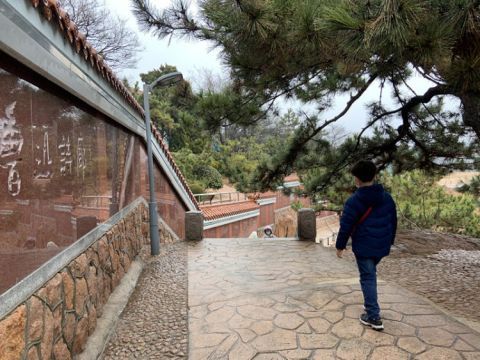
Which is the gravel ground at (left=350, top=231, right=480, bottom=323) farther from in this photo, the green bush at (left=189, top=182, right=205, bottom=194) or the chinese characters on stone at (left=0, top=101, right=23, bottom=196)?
the green bush at (left=189, top=182, right=205, bottom=194)

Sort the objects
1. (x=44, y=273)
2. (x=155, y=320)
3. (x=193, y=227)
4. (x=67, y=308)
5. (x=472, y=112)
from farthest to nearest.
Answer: (x=193, y=227) < (x=472, y=112) < (x=155, y=320) < (x=67, y=308) < (x=44, y=273)

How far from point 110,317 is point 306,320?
1959mm

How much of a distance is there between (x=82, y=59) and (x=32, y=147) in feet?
4.05

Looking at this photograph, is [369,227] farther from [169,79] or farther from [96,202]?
[169,79]

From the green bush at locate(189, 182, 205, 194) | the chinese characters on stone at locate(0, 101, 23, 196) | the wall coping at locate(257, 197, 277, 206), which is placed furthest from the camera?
the wall coping at locate(257, 197, 277, 206)

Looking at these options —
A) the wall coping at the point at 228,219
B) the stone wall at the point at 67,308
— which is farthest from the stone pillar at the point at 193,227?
the wall coping at the point at 228,219

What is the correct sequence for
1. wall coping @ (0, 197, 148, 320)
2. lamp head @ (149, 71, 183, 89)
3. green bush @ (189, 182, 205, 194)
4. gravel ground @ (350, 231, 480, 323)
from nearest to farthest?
1. wall coping @ (0, 197, 148, 320)
2. gravel ground @ (350, 231, 480, 323)
3. lamp head @ (149, 71, 183, 89)
4. green bush @ (189, 182, 205, 194)

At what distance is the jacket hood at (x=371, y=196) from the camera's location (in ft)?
10.0

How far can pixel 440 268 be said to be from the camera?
5.57m

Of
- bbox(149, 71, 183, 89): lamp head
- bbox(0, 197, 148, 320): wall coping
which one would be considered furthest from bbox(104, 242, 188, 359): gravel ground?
bbox(149, 71, 183, 89): lamp head

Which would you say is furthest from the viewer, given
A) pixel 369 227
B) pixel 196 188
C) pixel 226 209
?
pixel 196 188

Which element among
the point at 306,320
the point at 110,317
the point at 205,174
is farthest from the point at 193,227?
the point at 205,174

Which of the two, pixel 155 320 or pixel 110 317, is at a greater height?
pixel 110 317

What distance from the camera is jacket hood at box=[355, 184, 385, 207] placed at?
10.0ft
